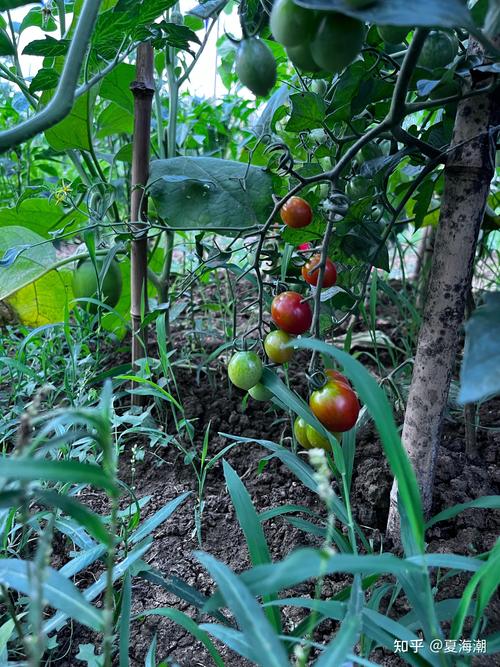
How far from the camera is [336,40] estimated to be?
0.41 m

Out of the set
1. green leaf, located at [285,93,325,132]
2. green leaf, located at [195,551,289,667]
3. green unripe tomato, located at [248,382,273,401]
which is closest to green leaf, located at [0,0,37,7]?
green leaf, located at [285,93,325,132]

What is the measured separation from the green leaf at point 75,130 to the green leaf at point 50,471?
96 centimetres

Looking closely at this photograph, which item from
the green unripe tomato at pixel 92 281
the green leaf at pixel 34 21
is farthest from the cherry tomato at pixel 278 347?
the green leaf at pixel 34 21

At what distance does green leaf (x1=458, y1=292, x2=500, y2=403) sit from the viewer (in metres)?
0.34

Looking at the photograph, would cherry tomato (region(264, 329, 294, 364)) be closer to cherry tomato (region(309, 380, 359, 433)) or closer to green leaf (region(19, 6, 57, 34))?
cherry tomato (region(309, 380, 359, 433))

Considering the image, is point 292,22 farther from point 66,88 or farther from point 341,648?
point 341,648

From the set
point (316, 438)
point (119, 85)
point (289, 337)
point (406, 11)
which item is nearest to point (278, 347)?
point (289, 337)

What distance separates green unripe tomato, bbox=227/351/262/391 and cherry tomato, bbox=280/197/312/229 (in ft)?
0.62

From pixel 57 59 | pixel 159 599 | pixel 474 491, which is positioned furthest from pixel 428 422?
pixel 57 59

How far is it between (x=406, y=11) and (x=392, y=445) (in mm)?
324

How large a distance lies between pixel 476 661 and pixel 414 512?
0.84ft

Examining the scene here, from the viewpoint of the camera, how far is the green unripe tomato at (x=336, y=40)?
0.41m

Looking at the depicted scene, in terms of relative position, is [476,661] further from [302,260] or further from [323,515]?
[302,260]

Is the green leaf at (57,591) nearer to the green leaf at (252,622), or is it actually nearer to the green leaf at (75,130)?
the green leaf at (252,622)
